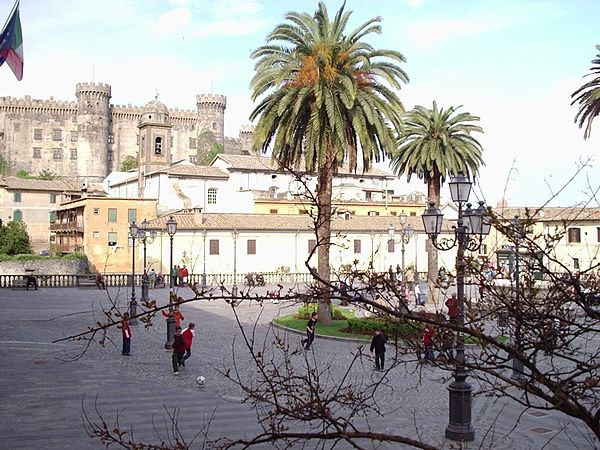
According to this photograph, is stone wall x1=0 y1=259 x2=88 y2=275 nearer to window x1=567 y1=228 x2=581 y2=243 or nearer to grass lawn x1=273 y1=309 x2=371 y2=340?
grass lawn x1=273 y1=309 x2=371 y2=340

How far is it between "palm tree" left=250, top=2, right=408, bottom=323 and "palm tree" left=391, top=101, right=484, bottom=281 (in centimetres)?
523

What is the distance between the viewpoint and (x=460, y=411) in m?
10.8

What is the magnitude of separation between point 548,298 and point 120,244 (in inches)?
1793

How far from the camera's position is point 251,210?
191ft

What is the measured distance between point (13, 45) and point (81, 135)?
3436 inches

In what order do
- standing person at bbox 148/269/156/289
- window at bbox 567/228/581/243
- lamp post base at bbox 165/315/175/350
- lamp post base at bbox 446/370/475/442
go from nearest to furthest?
lamp post base at bbox 446/370/475/442 < lamp post base at bbox 165/315/175/350 < standing person at bbox 148/269/156/289 < window at bbox 567/228/581/243

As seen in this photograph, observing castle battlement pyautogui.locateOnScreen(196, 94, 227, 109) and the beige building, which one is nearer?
the beige building

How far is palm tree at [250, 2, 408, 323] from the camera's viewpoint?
22.0 metres

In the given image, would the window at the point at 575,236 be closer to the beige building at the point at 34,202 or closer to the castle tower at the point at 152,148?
the castle tower at the point at 152,148

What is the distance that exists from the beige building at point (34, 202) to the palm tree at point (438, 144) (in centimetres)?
4224

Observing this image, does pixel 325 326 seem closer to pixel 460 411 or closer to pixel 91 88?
pixel 460 411

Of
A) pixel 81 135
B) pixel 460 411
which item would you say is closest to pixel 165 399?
pixel 460 411

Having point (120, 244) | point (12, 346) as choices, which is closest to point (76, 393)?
point (12, 346)

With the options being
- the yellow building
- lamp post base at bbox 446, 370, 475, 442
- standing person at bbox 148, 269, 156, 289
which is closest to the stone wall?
the yellow building
